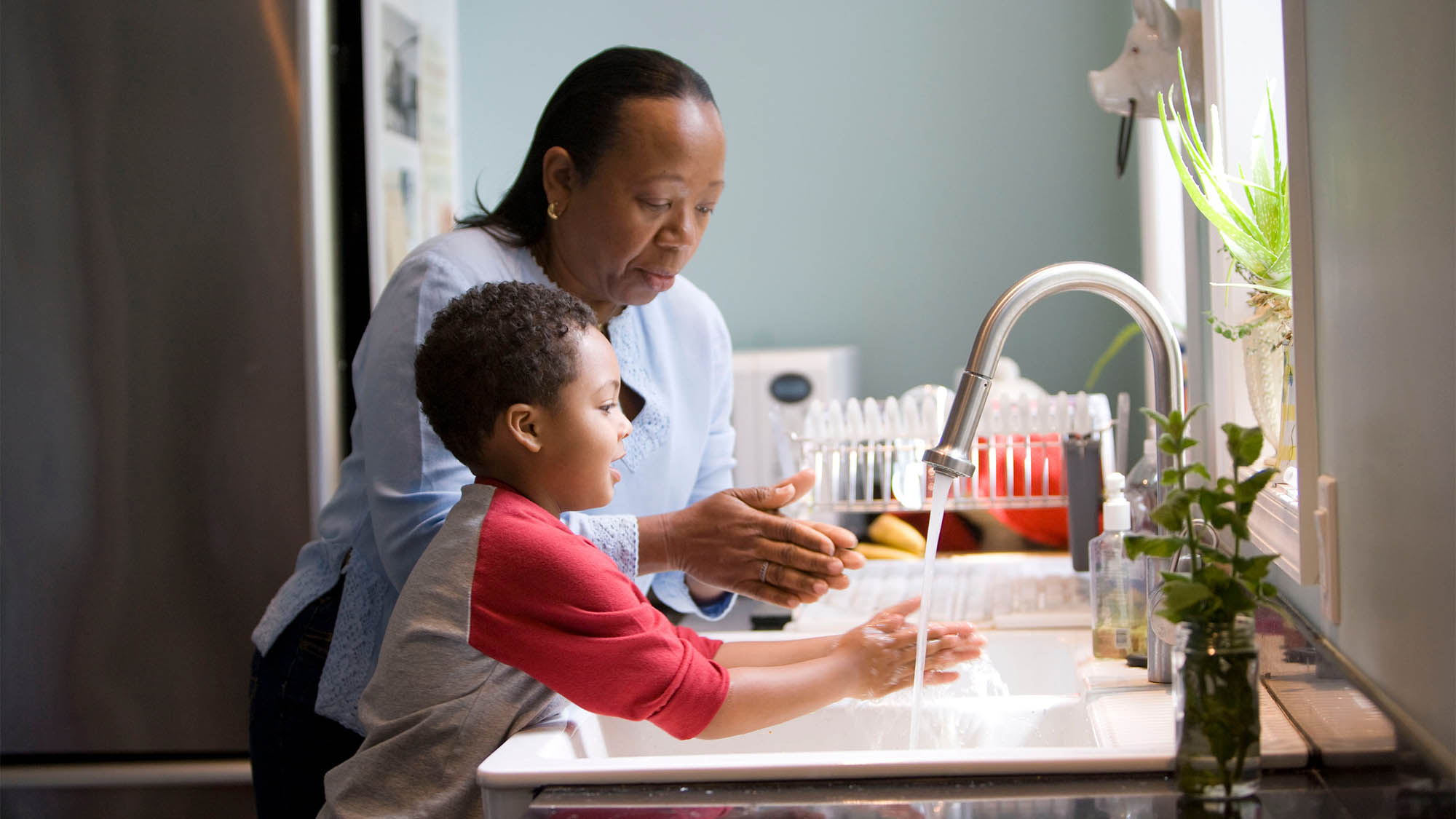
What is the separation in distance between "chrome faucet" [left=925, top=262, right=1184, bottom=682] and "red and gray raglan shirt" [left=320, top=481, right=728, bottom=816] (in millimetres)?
260

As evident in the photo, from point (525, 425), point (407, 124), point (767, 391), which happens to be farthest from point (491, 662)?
point (767, 391)

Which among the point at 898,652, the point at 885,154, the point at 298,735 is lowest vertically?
the point at 298,735

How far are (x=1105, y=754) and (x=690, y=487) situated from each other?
29.7 inches

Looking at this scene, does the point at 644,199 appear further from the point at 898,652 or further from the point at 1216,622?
the point at 1216,622

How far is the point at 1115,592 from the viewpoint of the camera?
111cm

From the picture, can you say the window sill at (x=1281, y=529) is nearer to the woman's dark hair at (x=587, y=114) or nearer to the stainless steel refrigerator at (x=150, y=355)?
the woman's dark hair at (x=587, y=114)

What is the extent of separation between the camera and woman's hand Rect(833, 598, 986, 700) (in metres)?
1.02

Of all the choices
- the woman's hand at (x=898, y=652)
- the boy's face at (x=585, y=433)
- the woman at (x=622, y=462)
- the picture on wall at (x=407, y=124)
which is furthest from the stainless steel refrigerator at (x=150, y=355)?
the woman's hand at (x=898, y=652)

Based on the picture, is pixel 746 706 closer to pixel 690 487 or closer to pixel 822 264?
pixel 690 487

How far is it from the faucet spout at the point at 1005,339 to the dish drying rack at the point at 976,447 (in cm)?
45

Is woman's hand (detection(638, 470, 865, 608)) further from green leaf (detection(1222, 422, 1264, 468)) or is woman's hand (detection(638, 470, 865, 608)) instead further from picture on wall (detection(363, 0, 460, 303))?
picture on wall (detection(363, 0, 460, 303))

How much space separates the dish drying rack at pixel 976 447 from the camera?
4.93 ft

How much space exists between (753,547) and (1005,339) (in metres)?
0.34

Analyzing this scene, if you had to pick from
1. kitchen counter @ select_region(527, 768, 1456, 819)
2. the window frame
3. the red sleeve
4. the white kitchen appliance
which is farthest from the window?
the white kitchen appliance
